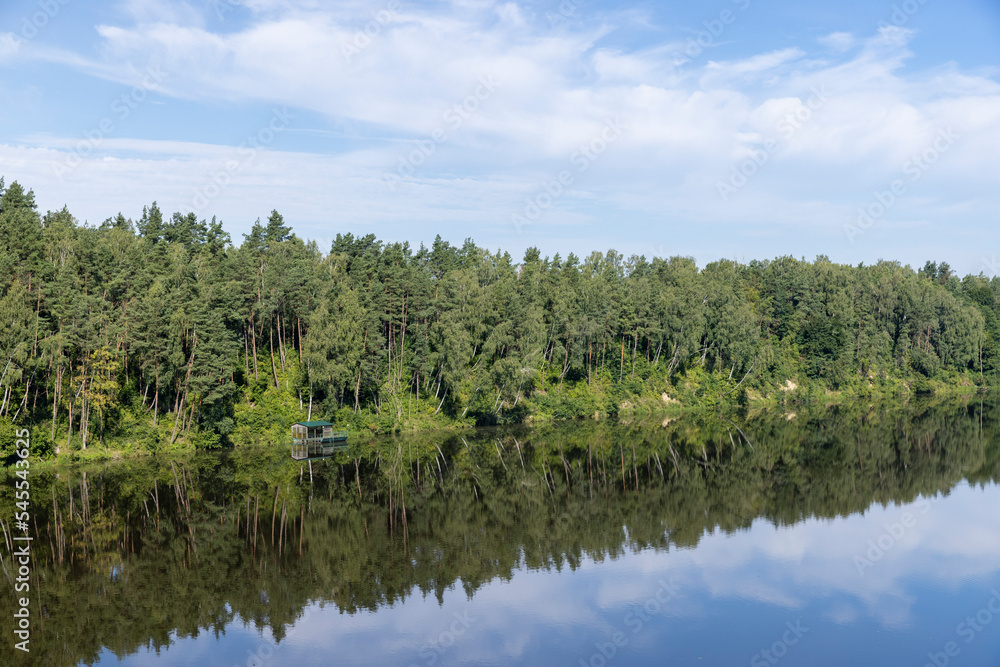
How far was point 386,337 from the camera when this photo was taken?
88.2 m

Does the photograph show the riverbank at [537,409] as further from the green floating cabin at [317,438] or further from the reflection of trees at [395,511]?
the reflection of trees at [395,511]

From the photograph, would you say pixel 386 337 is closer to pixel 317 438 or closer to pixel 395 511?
pixel 317 438

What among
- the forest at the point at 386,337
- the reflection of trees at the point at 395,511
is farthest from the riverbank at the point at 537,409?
the reflection of trees at the point at 395,511

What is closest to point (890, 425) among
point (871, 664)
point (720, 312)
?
point (720, 312)

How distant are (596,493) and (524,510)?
731cm

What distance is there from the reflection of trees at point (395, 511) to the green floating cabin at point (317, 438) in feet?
7.74

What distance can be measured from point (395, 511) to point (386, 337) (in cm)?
4068

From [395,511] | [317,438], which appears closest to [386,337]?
[317,438]

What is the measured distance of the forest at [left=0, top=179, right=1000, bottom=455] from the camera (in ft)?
212

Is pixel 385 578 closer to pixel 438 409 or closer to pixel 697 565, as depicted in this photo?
pixel 697 565

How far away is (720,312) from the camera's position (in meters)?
107

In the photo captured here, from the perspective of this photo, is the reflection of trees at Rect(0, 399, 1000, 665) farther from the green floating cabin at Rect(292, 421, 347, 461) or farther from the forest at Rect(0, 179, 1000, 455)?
the forest at Rect(0, 179, 1000, 455)

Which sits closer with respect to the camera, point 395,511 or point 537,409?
point 395,511

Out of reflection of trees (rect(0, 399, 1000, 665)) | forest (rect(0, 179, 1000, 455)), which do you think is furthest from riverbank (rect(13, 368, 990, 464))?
reflection of trees (rect(0, 399, 1000, 665))
